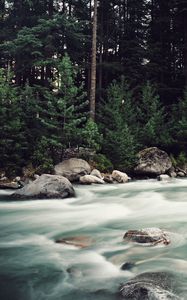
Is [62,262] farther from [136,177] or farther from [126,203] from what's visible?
[136,177]

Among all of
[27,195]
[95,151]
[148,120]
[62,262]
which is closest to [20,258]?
[62,262]

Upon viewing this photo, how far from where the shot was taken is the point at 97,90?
28.6 m

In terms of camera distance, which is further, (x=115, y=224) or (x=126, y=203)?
(x=126, y=203)

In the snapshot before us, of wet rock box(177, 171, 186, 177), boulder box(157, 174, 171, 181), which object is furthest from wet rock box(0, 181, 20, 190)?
wet rock box(177, 171, 186, 177)

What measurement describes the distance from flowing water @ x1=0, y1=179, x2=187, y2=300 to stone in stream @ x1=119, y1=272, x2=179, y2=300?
0.17 m

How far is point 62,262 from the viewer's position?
7.68 m

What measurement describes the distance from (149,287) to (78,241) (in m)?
3.79

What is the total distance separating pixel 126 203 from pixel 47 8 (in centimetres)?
2141

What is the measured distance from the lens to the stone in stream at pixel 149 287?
→ 5.54 m

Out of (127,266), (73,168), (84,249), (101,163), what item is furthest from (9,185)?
(127,266)

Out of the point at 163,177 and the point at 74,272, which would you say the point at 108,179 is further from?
the point at 74,272

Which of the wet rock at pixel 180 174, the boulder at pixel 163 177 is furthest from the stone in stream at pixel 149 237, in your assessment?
the wet rock at pixel 180 174

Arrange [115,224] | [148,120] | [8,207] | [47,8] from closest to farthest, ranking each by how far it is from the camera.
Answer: [115,224], [8,207], [148,120], [47,8]

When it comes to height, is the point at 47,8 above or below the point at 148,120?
above
